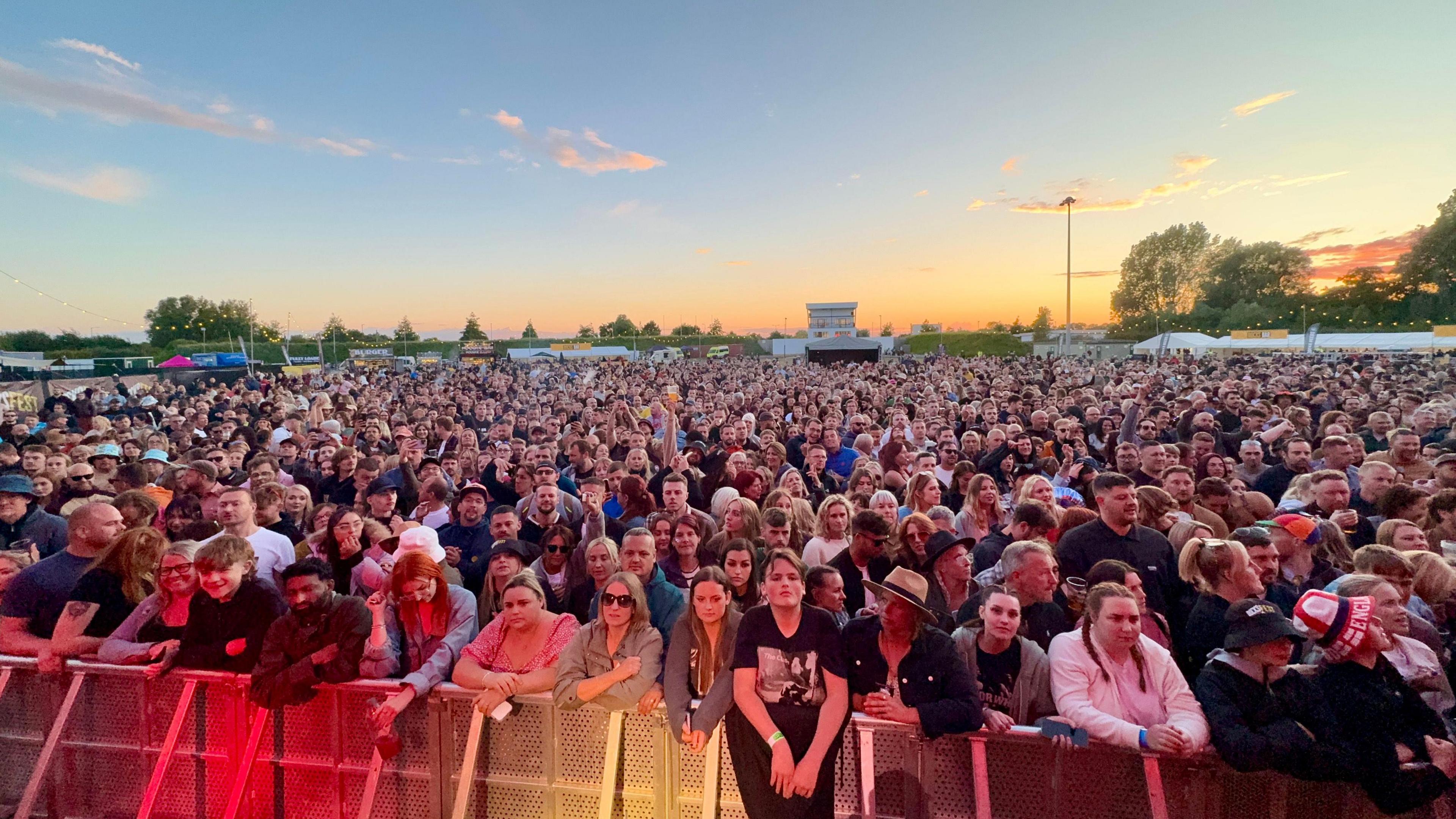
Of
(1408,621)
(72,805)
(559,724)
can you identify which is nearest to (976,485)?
(1408,621)

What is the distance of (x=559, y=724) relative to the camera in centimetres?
289

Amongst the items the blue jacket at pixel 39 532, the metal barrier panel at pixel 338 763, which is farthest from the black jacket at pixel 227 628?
the blue jacket at pixel 39 532

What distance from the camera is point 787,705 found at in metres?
2.69

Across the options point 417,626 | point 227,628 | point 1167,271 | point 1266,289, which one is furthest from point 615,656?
point 1167,271

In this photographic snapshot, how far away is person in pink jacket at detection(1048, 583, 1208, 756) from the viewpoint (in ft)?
8.16

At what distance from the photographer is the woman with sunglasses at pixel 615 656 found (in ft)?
9.11

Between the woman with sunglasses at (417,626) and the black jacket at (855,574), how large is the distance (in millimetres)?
2148

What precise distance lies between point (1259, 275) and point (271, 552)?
83.1m

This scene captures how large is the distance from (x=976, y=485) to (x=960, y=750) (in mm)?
2911

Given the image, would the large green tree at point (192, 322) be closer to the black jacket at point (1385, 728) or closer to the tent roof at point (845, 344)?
the tent roof at point (845, 344)

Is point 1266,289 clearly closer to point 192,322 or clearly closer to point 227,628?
point 227,628

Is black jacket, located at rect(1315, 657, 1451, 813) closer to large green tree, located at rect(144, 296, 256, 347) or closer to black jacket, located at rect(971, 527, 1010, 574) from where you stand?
black jacket, located at rect(971, 527, 1010, 574)

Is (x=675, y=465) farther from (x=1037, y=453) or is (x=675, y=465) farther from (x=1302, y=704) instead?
(x=1302, y=704)

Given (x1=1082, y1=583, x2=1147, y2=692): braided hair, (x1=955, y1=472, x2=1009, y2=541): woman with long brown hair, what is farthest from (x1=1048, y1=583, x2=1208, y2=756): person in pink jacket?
(x1=955, y1=472, x2=1009, y2=541): woman with long brown hair
